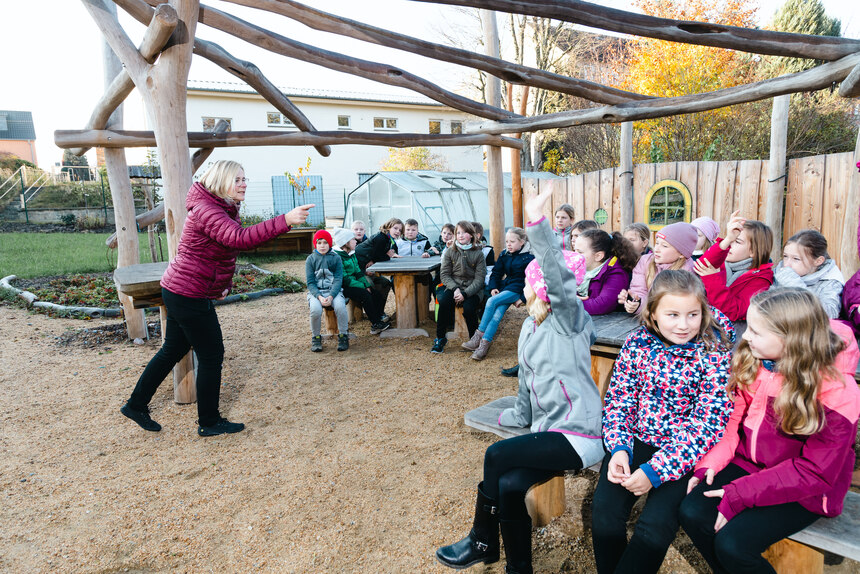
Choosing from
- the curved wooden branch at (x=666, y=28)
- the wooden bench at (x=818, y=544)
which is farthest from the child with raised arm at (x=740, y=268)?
the wooden bench at (x=818, y=544)

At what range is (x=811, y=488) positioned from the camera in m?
1.77

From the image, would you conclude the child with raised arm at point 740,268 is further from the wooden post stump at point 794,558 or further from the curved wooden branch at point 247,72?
the curved wooden branch at point 247,72

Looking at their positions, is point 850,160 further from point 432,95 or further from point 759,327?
point 759,327

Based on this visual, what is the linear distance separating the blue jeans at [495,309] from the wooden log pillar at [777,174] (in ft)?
11.0

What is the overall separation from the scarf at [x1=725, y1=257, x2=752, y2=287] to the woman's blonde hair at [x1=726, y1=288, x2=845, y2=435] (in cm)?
167

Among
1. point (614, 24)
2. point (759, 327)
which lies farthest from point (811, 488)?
point (614, 24)

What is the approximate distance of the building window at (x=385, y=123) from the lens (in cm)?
2720

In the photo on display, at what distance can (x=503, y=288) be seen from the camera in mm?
5793

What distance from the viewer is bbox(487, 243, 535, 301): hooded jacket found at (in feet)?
18.7

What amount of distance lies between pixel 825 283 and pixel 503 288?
120 inches

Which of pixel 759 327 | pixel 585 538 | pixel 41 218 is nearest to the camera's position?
pixel 759 327

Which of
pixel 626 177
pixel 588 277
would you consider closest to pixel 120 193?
pixel 588 277

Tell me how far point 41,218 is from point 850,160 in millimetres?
24065

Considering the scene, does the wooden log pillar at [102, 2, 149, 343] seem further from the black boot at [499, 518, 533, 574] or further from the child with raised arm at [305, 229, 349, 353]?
the black boot at [499, 518, 533, 574]
